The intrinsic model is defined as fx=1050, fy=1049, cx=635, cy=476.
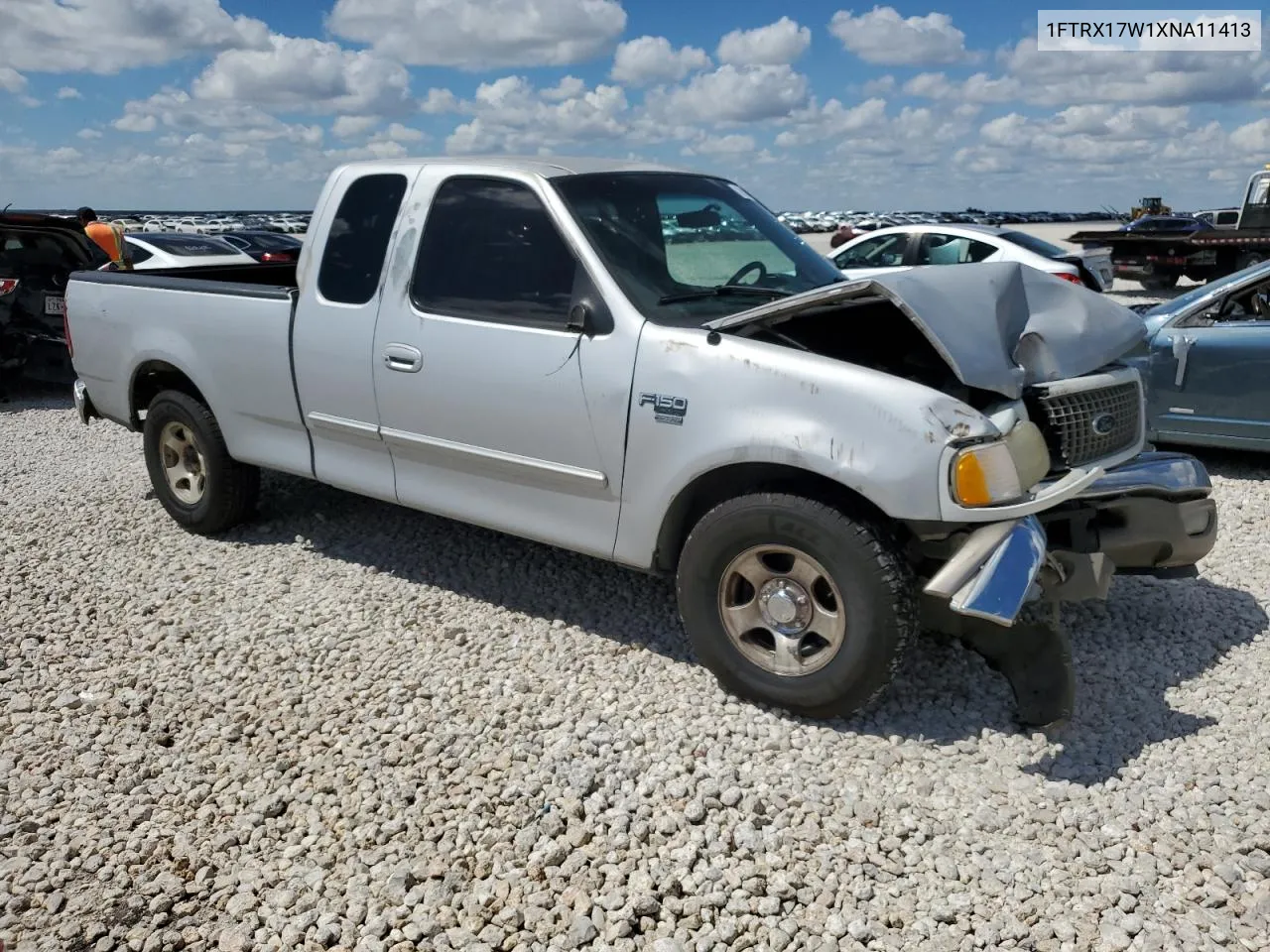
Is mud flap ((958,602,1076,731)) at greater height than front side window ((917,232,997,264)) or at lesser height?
lesser

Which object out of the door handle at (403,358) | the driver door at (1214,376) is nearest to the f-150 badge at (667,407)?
the door handle at (403,358)

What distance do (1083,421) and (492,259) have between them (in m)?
2.51

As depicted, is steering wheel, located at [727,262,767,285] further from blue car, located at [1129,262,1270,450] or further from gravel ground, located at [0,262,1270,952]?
blue car, located at [1129,262,1270,450]

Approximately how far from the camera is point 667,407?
155 inches

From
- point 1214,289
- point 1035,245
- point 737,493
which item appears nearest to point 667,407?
point 737,493

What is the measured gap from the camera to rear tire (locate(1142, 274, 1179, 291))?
62.0 feet

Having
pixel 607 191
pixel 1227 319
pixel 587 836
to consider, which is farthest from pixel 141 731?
pixel 1227 319

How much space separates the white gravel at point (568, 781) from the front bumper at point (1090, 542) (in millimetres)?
554

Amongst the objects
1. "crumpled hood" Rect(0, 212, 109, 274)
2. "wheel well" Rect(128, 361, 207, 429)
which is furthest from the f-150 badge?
"crumpled hood" Rect(0, 212, 109, 274)

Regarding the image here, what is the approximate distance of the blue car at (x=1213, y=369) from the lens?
6871 mm

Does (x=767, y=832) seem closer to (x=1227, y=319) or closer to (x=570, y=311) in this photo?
(x=570, y=311)

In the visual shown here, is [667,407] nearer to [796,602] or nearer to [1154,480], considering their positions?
[796,602]

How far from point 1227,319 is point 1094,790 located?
506 centimetres

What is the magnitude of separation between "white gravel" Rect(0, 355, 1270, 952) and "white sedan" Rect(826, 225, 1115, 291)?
26.9 ft
